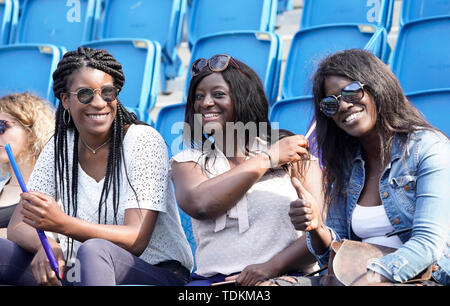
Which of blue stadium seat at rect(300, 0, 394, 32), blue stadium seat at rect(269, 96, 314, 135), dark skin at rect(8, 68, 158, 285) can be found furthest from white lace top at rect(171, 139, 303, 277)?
blue stadium seat at rect(300, 0, 394, 32)

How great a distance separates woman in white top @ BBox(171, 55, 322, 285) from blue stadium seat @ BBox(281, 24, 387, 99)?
3.33ft

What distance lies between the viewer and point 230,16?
4.75m

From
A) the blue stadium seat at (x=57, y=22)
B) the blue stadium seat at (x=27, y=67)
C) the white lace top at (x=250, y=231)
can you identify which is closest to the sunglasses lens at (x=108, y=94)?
the white lace top at (x=250, y=231)

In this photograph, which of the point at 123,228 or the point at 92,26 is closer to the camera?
the point at 123,228

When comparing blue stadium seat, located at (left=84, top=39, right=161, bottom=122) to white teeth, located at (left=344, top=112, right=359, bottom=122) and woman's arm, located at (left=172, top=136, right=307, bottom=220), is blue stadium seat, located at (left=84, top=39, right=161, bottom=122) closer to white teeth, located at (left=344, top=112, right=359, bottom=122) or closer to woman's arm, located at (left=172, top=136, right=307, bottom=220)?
woman's arm, located at (left=172, top=136, right=307, bottom=220)

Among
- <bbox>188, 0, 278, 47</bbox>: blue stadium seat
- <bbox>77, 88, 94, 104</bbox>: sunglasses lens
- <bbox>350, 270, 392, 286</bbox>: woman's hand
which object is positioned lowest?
<bbox>350, 270, 392, 286</bbox>: woman's hand

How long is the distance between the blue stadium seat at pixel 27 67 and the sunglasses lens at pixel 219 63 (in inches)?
66.7

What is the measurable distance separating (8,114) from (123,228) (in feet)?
3.39

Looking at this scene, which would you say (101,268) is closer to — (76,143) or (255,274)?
(255,274)

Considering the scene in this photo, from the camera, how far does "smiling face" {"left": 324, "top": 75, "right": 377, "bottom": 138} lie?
7.72ft

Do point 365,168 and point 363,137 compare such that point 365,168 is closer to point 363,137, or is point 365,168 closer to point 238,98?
point 363,137

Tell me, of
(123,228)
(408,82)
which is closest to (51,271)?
(123,228)

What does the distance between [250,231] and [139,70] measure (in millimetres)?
1874
